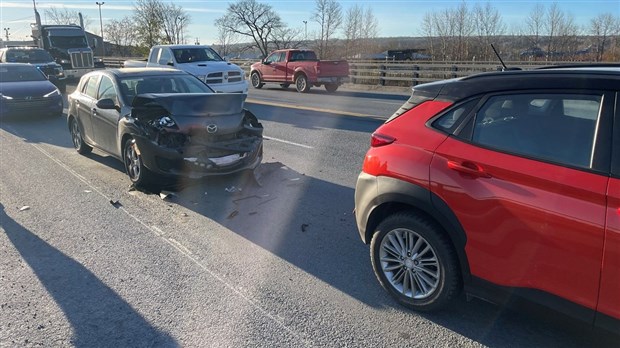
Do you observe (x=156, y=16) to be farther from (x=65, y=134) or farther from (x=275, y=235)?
(x=275, y=235)

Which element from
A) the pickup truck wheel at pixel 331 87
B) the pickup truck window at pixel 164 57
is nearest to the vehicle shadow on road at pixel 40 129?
the pickup truck window at pixel 164 57

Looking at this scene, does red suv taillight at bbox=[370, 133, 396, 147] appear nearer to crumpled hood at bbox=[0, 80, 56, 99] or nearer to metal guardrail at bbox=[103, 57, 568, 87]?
crumpled hood at bbox=[0, 80, 56, 99]

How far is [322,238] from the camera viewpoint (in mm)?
4789

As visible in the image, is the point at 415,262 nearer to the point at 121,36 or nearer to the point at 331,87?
the point at 331,87

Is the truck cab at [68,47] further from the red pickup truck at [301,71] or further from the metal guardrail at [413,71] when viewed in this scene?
the metal guardrail at [413,71]

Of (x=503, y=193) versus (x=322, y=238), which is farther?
(x=322, y=238)

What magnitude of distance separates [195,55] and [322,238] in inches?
526

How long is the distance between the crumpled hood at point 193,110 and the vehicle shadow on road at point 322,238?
88 cm

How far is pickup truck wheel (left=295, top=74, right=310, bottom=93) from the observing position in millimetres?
21344

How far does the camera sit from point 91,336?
3.18 meters

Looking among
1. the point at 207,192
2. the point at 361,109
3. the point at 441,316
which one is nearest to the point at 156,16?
the point at 361,109

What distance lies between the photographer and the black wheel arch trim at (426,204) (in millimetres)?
3057

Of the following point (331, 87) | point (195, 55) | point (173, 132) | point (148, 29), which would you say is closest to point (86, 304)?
point (173, 132)

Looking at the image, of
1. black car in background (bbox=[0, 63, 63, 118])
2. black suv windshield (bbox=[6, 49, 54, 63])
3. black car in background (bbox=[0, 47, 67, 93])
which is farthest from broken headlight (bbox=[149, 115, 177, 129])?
black suv windshield (bbox=[6, 49, 54, 63])
